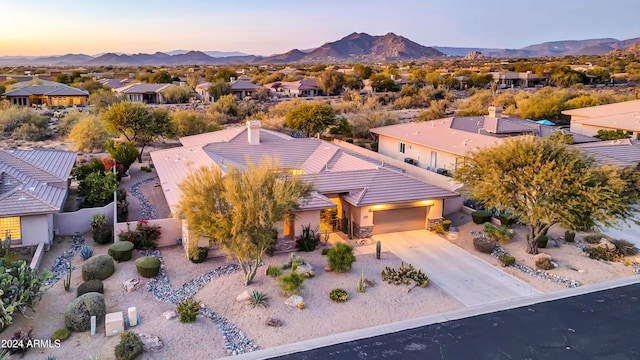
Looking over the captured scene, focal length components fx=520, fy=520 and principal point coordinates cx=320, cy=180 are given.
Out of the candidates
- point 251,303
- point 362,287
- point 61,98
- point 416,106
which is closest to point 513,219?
point 362,287

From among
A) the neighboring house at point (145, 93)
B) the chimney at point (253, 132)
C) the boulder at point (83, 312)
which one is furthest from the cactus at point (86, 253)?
the neighboring house at point (145, 93)

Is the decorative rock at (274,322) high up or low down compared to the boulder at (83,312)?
down

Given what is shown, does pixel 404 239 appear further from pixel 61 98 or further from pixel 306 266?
pixel 61 98

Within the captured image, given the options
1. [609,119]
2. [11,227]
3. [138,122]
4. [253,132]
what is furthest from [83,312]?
[609,119]

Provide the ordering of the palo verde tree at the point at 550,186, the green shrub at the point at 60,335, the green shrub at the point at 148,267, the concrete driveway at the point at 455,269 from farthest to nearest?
the palo verde tree at the point at 550,186, the green shrub at the point at 148,267, the concrete driveway at the point at 455,269, the green shrub at the point at 60,335

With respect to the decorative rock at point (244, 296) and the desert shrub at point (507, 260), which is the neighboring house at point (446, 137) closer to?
the desert shrub at point (507, 260)

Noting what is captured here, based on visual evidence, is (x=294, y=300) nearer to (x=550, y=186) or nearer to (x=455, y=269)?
(x=455, y=269)

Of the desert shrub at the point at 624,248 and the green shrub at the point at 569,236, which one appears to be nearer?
the desert shrub at the point at 624,248

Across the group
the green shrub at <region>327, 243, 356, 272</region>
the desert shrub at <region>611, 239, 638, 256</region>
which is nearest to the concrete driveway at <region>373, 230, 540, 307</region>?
the green shrub at <region>327, 243, 356, 272</region>
